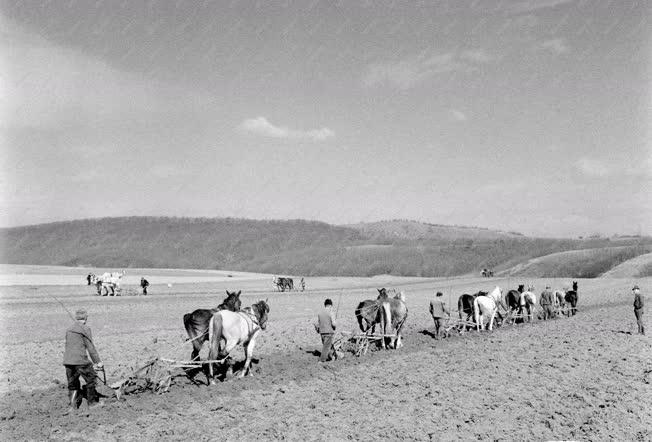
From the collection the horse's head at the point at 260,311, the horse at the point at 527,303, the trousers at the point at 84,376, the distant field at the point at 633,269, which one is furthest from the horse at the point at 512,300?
the distant field at the point at 633,269

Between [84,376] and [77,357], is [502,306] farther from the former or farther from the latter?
[77,357]

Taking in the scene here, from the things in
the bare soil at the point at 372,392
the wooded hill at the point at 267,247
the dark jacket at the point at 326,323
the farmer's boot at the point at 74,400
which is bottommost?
the bare soil at the point at 372,392

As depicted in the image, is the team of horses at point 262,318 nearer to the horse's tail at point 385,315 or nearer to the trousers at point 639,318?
the horse's tail at point 385,315

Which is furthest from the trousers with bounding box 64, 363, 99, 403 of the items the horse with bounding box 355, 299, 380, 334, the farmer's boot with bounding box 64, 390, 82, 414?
the horse with bounding box 355, 299, 380, 334

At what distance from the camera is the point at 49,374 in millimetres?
14539

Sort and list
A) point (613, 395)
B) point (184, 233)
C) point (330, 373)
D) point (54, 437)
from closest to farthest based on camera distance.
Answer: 1. point (54, 437)
2. point (613, 395)
3. point (330, 373)
4. point (184, 233)

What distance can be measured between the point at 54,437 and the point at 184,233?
14195 cm

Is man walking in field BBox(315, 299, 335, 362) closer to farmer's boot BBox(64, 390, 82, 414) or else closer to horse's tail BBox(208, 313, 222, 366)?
horse's tail BBox(208, 313, 222, 366)

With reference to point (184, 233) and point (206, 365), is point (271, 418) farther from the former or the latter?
point (184, 233)

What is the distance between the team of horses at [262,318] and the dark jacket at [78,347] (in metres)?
2.60

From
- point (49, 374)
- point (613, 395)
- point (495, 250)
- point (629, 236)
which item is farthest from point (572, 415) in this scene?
point (629, 236)

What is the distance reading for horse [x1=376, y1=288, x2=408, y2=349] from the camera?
1836 cm

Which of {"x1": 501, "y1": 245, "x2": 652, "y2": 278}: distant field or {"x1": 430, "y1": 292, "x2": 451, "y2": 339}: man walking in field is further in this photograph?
{"x1": 501, "y1": 245, "x2": 652, "y2": 278}: distant field

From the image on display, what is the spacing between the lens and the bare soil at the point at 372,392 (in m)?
10.1
